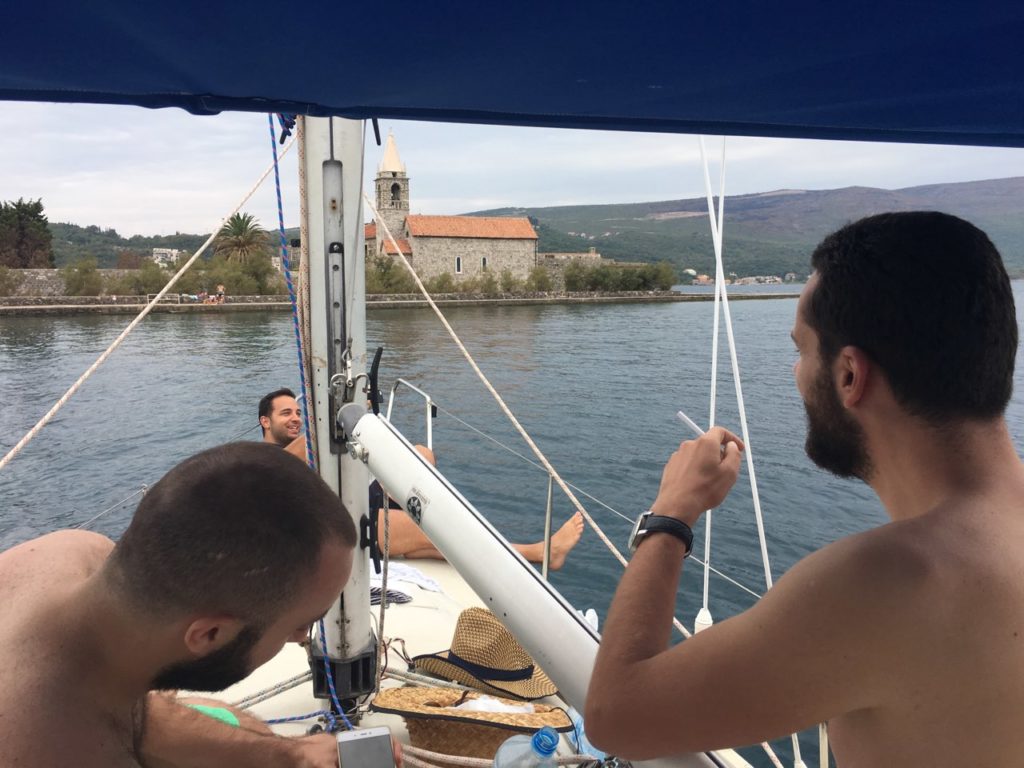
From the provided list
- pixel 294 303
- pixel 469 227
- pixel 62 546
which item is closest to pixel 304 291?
pixel 294 303

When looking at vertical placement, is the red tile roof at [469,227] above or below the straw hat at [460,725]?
above

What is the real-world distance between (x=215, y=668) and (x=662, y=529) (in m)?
0.66

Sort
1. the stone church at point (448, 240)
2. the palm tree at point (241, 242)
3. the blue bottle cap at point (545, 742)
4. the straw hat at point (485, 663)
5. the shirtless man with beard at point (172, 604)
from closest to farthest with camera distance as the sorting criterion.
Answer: the shirtless man with beard at point (172, 604) → the blue bottle cap at point (545, 742) → the straw hat at point (485, 663) → the palm tree at point (241, 242) → the stone church at point (448, 240)

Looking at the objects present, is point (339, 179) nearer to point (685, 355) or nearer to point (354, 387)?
point (354, 387)

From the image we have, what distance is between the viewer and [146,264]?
161 ft

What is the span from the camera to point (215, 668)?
110 cm

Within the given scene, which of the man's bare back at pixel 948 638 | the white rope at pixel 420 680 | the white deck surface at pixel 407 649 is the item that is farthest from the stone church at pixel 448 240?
the man's bare back at pixel 948 638

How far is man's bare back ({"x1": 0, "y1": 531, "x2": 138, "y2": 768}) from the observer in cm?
95

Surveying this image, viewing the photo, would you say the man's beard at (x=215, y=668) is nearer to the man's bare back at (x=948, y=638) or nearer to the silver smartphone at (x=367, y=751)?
the silver smartphone at (x=367, y=751)

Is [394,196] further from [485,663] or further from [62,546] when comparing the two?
[62,546]

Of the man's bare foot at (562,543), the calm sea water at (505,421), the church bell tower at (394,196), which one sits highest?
the church bell tower at (394,196)

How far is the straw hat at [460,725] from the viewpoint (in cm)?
221

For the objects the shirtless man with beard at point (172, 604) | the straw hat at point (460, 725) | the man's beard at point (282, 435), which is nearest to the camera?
the shirtless man with beard at point (172, 604)

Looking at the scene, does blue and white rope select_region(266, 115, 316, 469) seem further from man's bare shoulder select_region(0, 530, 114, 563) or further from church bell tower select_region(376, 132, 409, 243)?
church bell tower select_region(376, 132, 409, 243)
